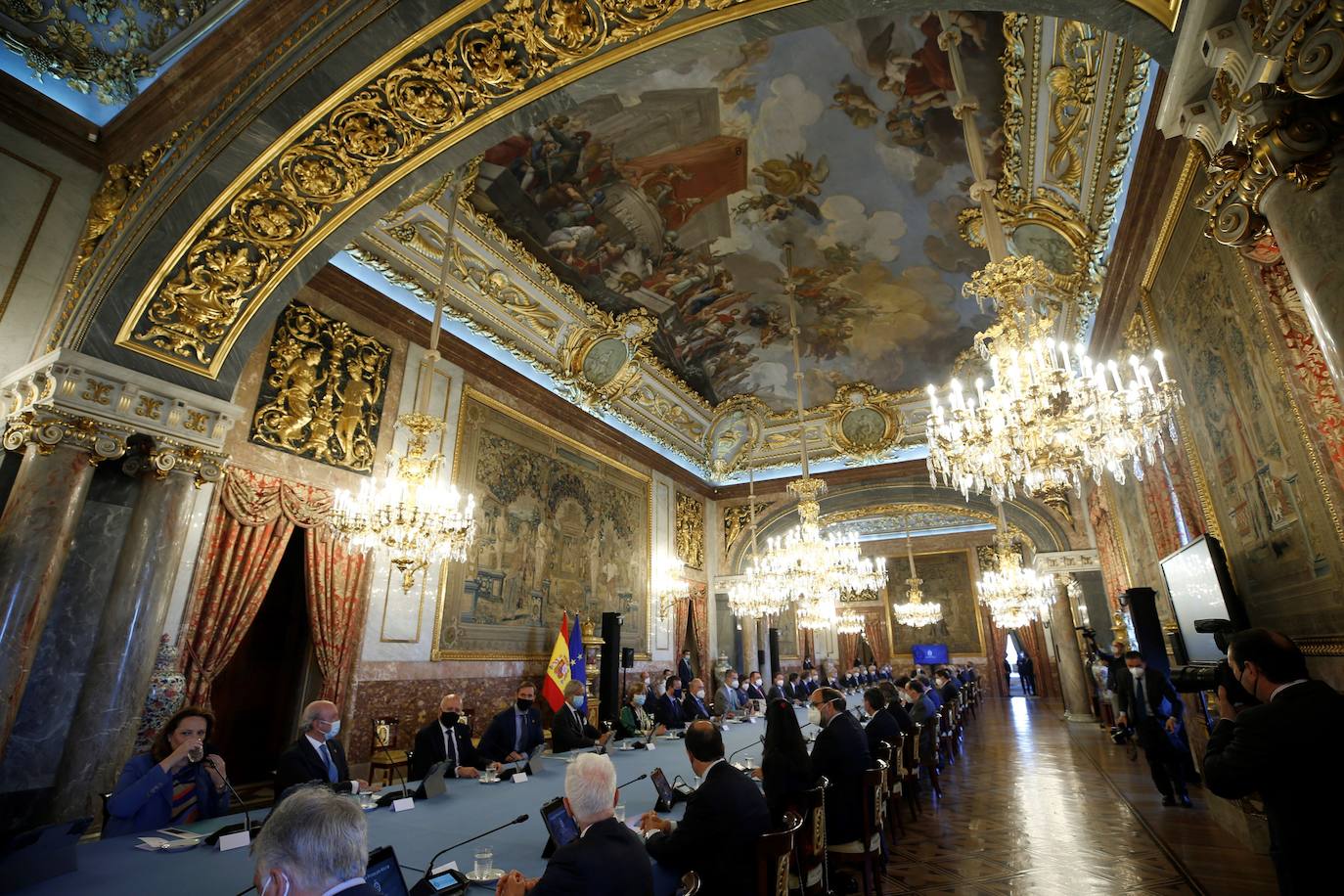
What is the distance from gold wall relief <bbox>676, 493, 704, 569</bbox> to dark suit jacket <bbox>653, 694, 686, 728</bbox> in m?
4.44

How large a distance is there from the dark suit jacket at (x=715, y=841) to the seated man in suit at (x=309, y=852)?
1499 millimetres

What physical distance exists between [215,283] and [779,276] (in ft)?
26.2

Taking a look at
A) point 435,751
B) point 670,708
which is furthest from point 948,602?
point 435,751

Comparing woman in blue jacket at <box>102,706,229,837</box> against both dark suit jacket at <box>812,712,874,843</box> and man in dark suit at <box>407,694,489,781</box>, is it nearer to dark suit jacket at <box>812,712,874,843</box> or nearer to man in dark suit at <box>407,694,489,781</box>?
man in dark suit at <box>407,694,489,781</box>

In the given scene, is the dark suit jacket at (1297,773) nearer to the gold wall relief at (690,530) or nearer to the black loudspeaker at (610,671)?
the black loudspeaker at (610,671)

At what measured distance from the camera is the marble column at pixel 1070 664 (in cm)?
1348

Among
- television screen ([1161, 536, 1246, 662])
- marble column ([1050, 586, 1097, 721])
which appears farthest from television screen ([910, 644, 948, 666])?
television screen ([1161, 536, 1246, 662])

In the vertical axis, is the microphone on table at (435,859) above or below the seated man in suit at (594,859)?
below

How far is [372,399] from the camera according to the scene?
756 centimetres

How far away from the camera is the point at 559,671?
29.6 feet

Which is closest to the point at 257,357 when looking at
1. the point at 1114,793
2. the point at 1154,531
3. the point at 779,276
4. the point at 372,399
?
the point at 372,399

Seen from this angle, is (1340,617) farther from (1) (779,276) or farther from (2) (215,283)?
(1) (779,276)

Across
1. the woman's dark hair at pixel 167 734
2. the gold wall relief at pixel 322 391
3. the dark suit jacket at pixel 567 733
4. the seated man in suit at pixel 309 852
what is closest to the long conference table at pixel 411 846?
the woman's dark hair at pixel 167 734

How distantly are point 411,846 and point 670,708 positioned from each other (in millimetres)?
6944
